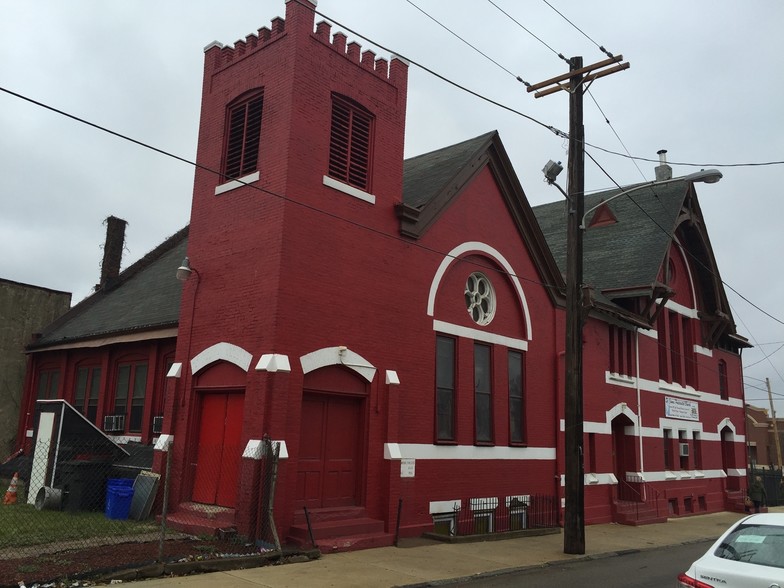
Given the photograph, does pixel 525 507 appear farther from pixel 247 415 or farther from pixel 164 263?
pixel 164 263

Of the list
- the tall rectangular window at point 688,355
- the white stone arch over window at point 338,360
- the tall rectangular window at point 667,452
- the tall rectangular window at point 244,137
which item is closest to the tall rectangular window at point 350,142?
the tall rectangular window at point 244,137

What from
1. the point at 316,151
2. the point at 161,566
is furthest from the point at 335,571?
the point at 316,151

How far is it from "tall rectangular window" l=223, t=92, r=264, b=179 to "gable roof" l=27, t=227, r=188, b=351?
4.75m

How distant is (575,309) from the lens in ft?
49.1

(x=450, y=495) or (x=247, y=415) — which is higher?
(x=247, y=415)

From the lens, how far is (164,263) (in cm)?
2578

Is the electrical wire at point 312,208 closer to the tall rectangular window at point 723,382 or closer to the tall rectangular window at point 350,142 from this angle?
the tall rectangular window at point 350,142

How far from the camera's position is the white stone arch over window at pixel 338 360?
1315 cm

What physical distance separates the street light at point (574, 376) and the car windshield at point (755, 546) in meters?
7.15

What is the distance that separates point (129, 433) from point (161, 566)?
1104cm

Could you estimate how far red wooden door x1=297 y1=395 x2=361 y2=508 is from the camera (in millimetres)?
13195

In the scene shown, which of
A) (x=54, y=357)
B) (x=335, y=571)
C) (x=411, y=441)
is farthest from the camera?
(x=54, y=357)

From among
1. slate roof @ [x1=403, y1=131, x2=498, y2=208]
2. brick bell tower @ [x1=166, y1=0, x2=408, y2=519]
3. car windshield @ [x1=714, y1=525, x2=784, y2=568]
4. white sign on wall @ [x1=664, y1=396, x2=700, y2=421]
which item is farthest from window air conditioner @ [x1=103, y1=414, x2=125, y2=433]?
white sign on wall @ [x1=664, y1=396, x2=700, y2=421]

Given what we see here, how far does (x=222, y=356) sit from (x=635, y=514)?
1447 cm
